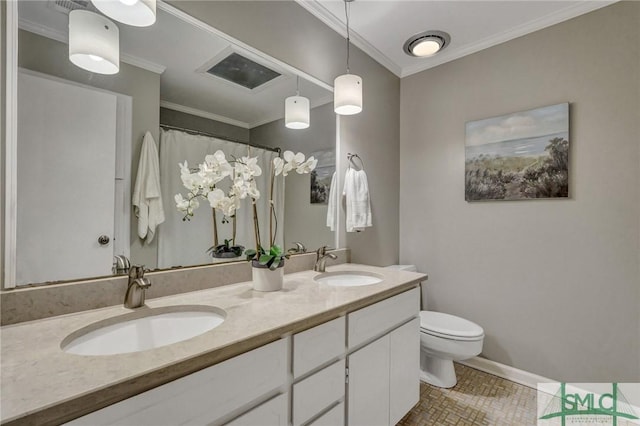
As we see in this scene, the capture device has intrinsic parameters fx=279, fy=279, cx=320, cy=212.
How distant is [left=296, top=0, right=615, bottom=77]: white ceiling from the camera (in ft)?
5.79

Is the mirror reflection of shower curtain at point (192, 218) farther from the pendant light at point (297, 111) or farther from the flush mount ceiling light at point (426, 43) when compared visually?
the flush mount ceiling light at point (426, 43)

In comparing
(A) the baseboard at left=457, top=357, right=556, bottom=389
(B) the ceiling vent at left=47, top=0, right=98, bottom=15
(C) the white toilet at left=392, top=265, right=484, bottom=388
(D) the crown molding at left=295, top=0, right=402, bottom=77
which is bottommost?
(A) the baseboard at left=457, top=357, right=556, bottom=389

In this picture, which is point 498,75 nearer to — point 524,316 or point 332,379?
point 524,316

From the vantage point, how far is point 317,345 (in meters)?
0.98

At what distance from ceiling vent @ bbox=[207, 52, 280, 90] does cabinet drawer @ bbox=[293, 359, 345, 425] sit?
1393mm

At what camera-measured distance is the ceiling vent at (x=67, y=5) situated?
2.94 feet

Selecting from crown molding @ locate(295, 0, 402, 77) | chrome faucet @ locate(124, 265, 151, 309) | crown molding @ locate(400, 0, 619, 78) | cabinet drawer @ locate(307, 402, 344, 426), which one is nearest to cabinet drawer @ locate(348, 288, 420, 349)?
cabinet drawer @ locate(307, 402, 344, 426)

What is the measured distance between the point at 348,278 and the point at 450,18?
1.87m

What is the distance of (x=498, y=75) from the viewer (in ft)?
6.81

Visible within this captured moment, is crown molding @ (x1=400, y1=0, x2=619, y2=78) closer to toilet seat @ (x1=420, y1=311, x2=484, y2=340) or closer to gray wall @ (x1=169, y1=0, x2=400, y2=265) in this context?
gray wall @ (x1=169, y1=0, x2=400, y2=265)

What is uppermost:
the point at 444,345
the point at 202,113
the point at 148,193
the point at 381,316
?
the point at 202,113

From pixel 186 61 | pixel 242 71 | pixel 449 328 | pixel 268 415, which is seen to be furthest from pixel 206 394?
pixel 449 328

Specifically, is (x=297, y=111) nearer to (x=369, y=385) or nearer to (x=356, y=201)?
(x=356, y=201)

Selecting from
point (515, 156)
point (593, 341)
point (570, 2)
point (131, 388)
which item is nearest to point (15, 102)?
point (131, 388)
